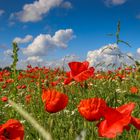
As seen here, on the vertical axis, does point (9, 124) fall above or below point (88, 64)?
below

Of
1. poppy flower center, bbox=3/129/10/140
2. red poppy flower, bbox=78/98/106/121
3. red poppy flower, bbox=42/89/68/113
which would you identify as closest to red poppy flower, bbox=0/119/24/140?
poppy flower center, bbox=3/129/10/140

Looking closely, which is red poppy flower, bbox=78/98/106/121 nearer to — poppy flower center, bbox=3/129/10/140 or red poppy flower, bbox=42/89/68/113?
red poppy flower, bbox=42/89/68/113

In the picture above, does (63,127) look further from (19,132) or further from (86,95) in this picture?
(19,132)

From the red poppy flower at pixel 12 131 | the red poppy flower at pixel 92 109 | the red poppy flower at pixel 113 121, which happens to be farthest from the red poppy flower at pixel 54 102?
the red poppy flower at pixel 113 121

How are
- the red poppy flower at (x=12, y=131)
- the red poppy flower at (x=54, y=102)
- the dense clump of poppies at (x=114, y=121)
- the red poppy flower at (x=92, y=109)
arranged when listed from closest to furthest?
1. the dense clump of poppies at (x=114, y=121)
2. the red poppy flower at (x=12, y=131)
3. the red poppy flower at (x=92, y=109)
4. the red poppy flower at (x=54, y=102)

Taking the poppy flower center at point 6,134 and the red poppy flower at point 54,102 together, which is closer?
the poppy flower center at point 6,134

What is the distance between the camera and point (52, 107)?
2270 mm

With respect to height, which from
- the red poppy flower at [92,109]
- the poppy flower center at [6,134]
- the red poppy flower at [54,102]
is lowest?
the poppy flower center at [6,134]

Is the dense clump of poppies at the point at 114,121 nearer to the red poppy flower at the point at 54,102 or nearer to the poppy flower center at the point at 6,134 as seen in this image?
the poppy flower center at the point at 6,134

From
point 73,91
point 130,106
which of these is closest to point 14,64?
point 130,106

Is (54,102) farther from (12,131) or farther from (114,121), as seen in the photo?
(114,121)

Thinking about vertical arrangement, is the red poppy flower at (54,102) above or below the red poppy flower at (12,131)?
above

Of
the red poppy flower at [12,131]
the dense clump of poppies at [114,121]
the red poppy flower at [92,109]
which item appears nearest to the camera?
the dense clump of poppies at [114,121]

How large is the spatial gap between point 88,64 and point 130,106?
1.38 metres
